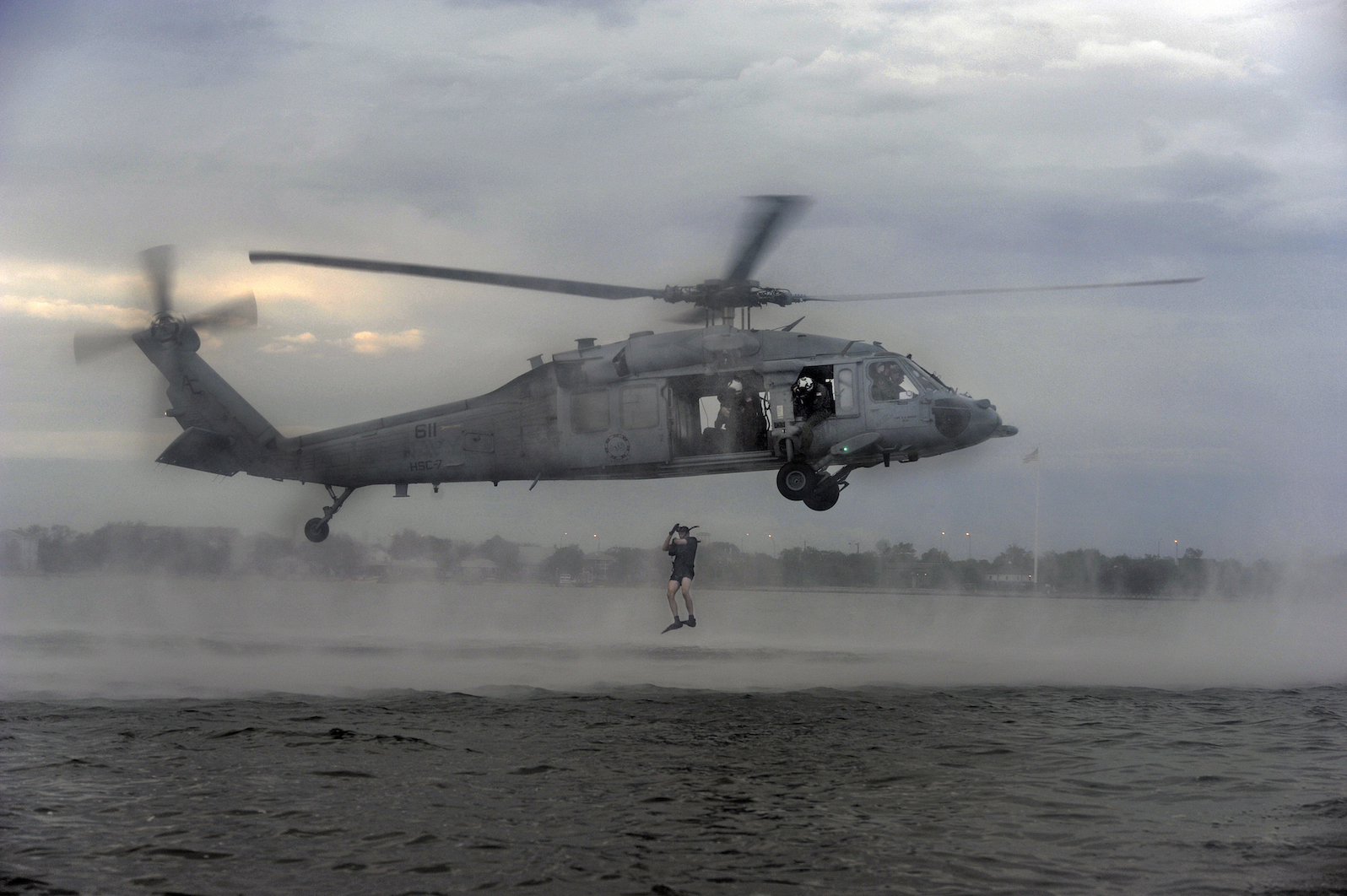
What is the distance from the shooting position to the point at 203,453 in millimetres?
27547

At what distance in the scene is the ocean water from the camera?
473 inches

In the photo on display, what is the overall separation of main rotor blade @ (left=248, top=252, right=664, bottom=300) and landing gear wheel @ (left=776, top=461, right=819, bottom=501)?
15.7 ft

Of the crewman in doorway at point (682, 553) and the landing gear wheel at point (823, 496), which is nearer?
the landing gear wheel at point (823, 496)

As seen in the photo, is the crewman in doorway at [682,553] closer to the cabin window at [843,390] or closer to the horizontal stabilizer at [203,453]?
the cabin window at [843,390]

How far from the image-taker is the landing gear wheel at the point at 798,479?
76.8ft

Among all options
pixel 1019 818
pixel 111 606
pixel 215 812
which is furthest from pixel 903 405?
pixel 111 606

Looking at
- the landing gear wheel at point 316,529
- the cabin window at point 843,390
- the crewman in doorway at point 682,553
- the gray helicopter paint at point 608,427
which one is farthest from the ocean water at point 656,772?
the cabin window at point 843,390

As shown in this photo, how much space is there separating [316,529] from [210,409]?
4.76 metres

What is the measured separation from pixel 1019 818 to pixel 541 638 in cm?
3084

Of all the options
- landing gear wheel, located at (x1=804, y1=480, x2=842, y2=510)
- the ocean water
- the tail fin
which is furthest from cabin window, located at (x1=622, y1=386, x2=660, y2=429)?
the tail fin

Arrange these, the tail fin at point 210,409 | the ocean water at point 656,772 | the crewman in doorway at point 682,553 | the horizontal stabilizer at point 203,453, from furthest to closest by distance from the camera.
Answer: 1. the tail fin at point 210,409
2. the horizontal stabilizer at point 203,453
3. the crewman in doorway at point 682,553
4. the ocean water at point 656,772

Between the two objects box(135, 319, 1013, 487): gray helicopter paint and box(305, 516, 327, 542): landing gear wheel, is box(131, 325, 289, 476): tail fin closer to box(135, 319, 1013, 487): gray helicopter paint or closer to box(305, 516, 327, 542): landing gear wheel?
box(135, 319, 1013, 487): gray helicopter paint

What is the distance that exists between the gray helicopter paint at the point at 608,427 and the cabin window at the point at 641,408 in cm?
2

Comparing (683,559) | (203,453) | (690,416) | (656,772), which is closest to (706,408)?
(690,416)
